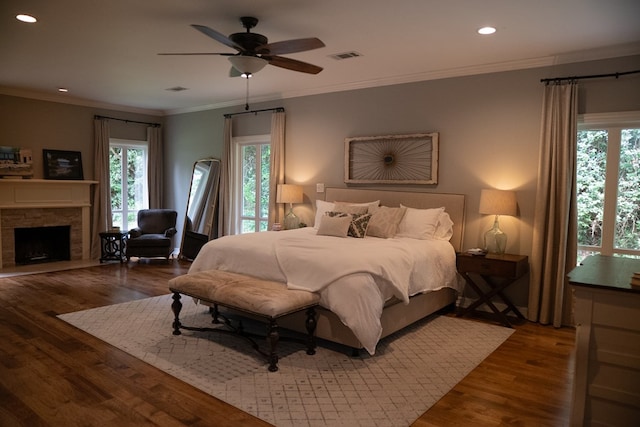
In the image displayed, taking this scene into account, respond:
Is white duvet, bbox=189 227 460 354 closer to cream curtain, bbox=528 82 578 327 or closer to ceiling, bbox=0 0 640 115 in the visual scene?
cream curtain, bbox=528 82 578 327

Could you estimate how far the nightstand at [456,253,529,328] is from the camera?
425 cm

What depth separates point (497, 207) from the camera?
175 inches

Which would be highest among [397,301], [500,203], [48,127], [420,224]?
[48,127]

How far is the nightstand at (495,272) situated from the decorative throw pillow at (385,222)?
2.52 ft

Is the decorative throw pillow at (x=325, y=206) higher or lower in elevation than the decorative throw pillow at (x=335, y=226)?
higher

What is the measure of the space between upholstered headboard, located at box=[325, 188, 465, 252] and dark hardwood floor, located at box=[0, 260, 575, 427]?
1.26m

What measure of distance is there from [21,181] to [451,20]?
6481mm

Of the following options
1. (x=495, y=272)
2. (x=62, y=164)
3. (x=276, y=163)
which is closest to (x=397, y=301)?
(x=495, y=272)

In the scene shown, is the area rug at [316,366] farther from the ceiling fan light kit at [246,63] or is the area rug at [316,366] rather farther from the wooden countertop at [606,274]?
the ceiling fan light kit at [246,63]

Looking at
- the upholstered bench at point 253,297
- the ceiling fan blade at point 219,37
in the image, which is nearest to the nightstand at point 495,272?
the upholstered bench at point 253,297

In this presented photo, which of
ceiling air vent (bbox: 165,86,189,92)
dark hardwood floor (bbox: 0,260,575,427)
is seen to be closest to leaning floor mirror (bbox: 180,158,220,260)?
ceiling air vent (bbox: 165,86,189,92)

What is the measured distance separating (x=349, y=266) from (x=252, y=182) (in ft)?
14.1

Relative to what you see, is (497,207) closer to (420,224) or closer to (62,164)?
(420,224)

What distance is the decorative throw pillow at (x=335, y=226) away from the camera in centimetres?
483
